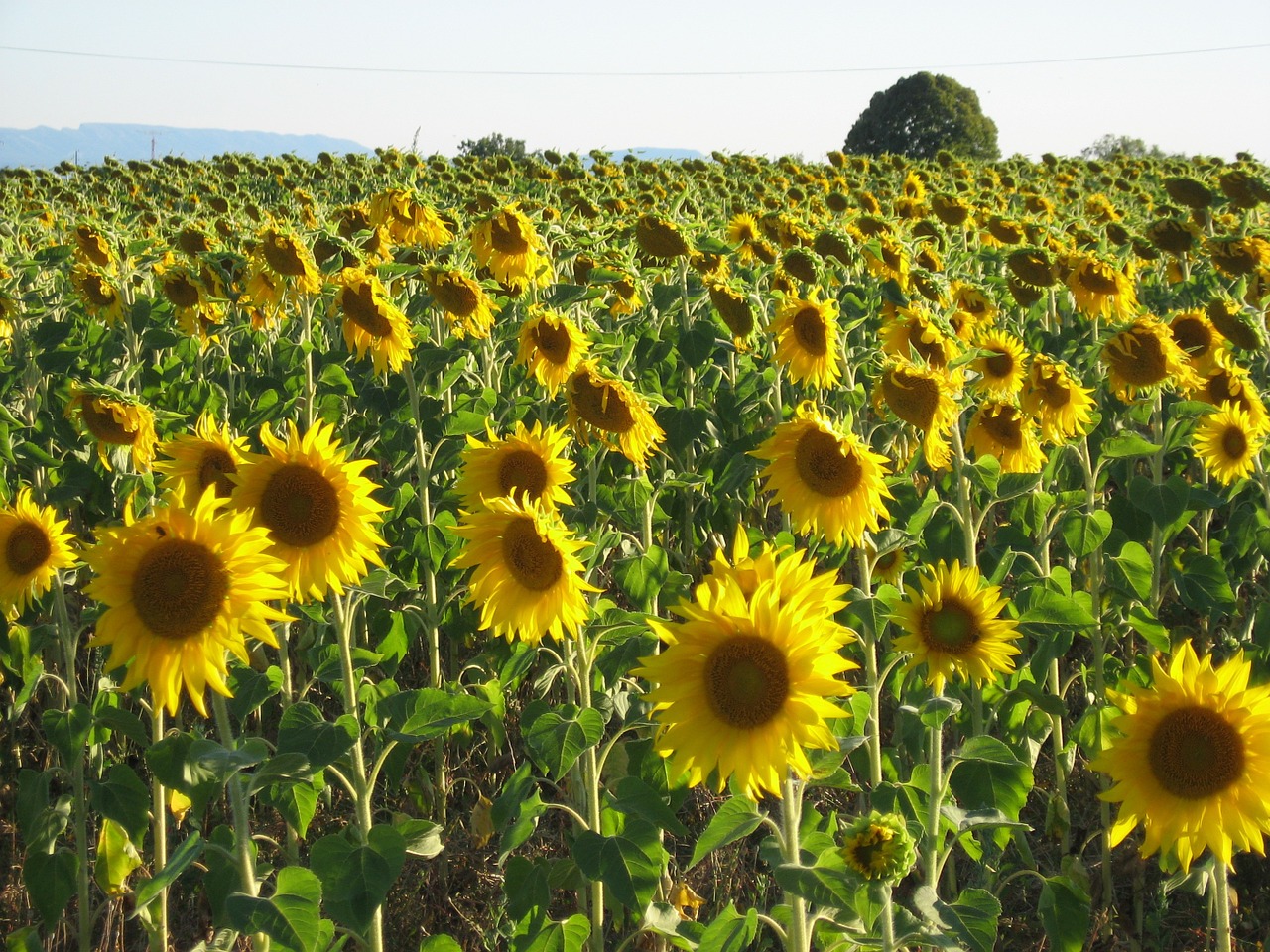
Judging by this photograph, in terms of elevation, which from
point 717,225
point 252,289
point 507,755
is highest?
point 717,225

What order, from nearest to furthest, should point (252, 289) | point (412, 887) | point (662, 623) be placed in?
point (662, 623)
point (412, 887)
point (252, 289)

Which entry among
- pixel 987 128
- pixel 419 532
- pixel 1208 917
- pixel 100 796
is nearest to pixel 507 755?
pixel 419 532

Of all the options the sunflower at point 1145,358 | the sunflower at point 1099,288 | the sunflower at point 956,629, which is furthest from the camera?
the sunflower at point 1099,288

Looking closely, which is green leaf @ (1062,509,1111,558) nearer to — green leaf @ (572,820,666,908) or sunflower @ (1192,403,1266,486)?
sunflower @ (1192,403,1266,486)

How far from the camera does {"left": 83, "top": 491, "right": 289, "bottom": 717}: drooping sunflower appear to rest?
199 cm

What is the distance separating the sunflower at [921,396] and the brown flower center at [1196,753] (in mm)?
1237

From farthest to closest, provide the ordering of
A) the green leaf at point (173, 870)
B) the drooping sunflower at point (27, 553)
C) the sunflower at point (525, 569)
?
1. the drooping sunflower at point (27, 553)
2. the sunflower at point (525, 569)
3. the green leaf at point (173, 870)

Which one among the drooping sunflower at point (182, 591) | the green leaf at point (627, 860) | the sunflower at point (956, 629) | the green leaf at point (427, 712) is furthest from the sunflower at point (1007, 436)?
the drooping sunflower at point (182, 591)

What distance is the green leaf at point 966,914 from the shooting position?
2.15 metres

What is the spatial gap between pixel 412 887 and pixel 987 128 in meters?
36.4

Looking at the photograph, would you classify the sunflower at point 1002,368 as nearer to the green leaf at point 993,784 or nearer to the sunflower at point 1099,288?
the sunflower at point 1099,288

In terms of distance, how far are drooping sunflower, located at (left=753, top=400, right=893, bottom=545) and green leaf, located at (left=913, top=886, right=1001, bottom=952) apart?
38.8 inches

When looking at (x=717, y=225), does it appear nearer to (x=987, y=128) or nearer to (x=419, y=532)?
(x=419, y=532)

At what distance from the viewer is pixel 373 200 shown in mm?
5309
